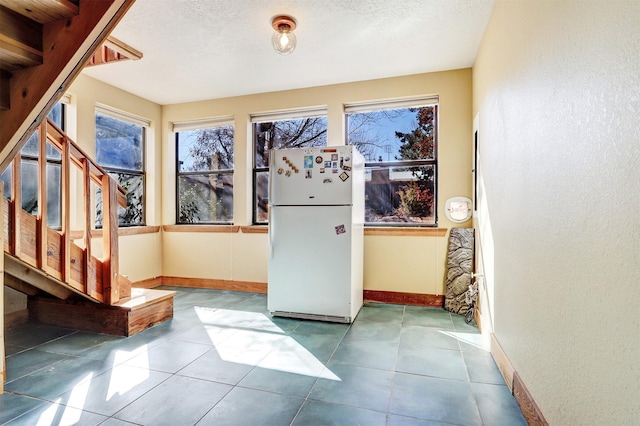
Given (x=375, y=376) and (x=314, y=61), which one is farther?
(x=314, y=61)

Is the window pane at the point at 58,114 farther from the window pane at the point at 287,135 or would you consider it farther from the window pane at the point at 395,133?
the window pane at the point at 395,133

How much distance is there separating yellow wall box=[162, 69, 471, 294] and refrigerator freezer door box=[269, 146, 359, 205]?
2.62ft

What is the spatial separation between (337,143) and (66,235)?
2.62 m

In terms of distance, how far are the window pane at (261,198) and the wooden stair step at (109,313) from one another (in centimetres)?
152

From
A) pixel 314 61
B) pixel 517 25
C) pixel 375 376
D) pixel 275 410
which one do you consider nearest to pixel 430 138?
pixel 314 61

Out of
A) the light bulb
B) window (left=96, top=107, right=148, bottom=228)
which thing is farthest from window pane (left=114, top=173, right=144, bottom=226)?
the light bulb

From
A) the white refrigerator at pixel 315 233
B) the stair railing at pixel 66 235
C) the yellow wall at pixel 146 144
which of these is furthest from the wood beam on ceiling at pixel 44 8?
the yellow wall at pixel 146 144

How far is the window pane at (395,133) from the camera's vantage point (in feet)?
11.7

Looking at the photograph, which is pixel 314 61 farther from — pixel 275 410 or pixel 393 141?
pixel 275 410

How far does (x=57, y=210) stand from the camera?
3.34 metres

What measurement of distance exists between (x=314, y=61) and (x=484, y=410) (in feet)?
9.89

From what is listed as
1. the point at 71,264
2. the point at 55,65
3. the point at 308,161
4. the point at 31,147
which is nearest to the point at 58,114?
the point at 31,147

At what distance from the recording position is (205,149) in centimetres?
444

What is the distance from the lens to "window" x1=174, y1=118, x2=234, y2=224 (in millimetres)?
4312
